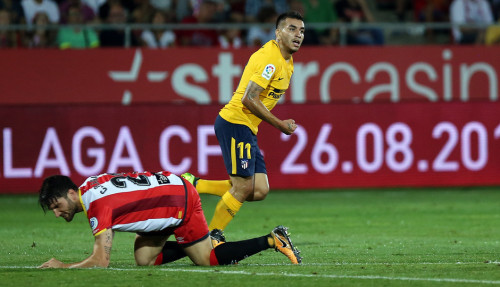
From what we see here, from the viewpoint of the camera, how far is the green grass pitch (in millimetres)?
7348

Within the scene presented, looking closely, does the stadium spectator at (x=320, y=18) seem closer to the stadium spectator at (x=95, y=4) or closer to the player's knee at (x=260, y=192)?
the stadium spectator at (x=95, y=4)

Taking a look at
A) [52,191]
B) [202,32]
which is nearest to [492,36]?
[202,32]

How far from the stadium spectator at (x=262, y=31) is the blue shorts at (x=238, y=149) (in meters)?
8.47

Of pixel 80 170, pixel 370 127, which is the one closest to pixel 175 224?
pixel 80 170

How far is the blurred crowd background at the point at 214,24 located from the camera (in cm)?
1717

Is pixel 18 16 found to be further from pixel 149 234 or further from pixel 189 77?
pixel 149 234

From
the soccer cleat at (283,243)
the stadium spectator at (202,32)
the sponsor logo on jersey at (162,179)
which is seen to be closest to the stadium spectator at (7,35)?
the stadium spectator at (202,32)

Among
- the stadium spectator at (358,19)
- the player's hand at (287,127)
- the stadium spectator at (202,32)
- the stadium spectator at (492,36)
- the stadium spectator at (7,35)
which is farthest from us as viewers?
the stadium spectator at (492,36)

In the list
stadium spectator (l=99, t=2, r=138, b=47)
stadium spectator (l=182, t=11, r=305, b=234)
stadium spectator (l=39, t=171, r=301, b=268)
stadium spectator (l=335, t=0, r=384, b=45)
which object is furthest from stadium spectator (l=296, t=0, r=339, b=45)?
stadium spectator (l=39, t=171, r=301, b=268)

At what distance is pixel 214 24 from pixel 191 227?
32.7ft

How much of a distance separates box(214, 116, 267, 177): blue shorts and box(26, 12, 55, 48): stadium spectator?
8319mm

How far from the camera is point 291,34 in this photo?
941 cm

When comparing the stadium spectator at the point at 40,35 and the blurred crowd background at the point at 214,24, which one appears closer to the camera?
the stadium spectator at the point at 40,35

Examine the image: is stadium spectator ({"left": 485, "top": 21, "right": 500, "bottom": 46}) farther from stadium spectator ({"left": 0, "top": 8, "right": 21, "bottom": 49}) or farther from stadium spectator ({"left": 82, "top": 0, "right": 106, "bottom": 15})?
stadium spectator ({"left": 0, "top": 8, "right": 21, "bottom": 49})
